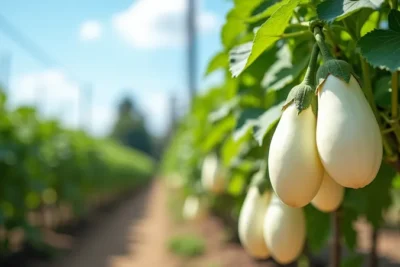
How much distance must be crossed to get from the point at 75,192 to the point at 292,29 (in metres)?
6.40

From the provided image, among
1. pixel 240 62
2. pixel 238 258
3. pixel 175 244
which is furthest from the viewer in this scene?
pixel 175 244

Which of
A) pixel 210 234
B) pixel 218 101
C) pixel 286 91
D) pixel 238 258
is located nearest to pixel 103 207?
pixel 210 234

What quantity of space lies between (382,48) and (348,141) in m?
0.18

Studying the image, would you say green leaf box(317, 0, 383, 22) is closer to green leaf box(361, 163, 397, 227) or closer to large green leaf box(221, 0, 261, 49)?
large green leaf box(221, 0, 261, 49)

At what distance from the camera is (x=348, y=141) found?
63cm

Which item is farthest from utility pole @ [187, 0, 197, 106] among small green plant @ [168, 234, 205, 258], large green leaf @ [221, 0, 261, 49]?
large green leaf @ [221, 0, 261, 49]

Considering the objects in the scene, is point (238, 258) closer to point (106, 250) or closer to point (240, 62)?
point (106, 250)

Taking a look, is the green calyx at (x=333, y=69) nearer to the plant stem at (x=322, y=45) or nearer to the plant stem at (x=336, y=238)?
the plant stem at (x=322, y=45)

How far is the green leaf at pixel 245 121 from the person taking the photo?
1.08 metres

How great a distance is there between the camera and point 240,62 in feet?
2.83

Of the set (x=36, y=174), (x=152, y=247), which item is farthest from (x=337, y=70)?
(x=152, y=247)

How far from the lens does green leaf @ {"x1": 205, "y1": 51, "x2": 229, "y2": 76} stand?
1.21 metres

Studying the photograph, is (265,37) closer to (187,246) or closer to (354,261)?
(354,261)

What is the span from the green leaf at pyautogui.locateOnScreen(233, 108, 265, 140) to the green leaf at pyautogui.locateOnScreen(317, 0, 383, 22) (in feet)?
1.26
